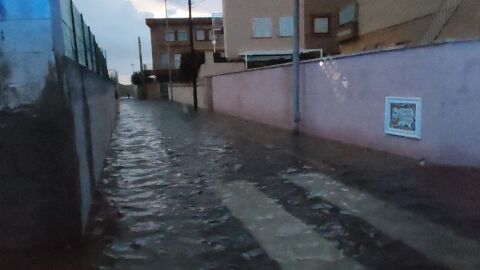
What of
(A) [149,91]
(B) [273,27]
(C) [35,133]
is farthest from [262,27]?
(C) [35,133]

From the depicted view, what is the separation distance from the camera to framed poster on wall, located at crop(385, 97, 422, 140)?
8.34 m

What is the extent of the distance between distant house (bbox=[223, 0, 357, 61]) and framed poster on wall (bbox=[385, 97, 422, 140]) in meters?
27.3

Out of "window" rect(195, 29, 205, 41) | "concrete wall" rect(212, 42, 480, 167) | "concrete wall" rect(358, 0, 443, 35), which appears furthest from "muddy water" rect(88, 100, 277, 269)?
"window" rect(195, 29, 205, 41)

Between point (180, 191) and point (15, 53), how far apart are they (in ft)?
11.2

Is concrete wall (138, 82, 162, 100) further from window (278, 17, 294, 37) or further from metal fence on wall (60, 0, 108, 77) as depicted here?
metal fence on wall (60, 0, 108, 77)

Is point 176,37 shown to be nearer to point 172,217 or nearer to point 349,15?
point 349,15

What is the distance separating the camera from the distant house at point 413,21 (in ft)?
50.0

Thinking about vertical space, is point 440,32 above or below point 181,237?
above

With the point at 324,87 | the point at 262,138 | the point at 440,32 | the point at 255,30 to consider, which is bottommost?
the point at 262,138

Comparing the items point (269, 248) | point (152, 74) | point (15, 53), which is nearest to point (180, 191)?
point (269, 248)

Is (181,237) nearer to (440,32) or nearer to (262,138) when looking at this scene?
(262,138)

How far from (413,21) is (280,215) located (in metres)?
14.9

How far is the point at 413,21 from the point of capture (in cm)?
1773

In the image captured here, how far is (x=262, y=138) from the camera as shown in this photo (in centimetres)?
1270
